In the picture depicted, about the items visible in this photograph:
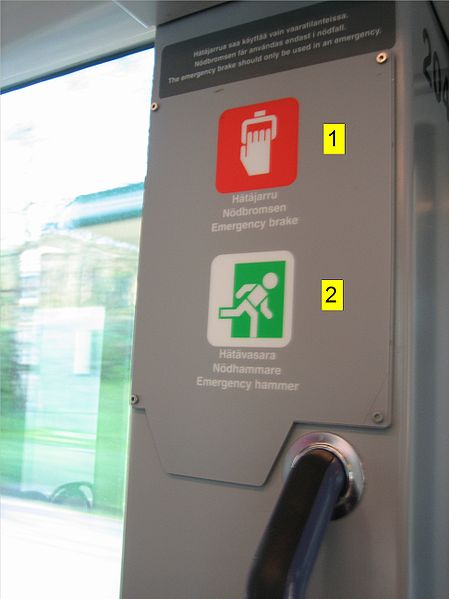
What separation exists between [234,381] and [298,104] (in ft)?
1.67

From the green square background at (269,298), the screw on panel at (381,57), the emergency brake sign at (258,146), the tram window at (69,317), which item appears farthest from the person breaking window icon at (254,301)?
the tram window at (69,317)

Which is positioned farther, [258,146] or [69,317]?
[69,317]

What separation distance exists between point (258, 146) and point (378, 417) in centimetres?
53

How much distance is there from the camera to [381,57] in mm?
1023

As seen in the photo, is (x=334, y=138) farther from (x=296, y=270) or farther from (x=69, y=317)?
(x=69, y=317)

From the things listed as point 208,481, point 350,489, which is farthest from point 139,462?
point 350,489

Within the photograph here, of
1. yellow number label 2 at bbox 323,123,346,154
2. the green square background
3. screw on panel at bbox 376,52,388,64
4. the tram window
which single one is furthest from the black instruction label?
the tram window

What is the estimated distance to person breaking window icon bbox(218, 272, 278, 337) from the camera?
1.07 m

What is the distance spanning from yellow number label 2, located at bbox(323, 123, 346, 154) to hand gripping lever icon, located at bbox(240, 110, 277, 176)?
0.34 ft

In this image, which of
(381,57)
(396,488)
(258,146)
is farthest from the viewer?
(258,146)

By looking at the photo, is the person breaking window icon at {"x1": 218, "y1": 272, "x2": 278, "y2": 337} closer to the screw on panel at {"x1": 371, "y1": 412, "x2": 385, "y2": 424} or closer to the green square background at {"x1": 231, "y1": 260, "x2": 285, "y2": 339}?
the green square background at {"x1": 231, "y1": 260, "x2": 285, "y2": 339}

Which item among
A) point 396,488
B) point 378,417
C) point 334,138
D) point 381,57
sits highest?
point 381,57

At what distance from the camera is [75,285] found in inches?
85.9

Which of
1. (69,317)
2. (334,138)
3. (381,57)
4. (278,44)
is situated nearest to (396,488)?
(334,138)
